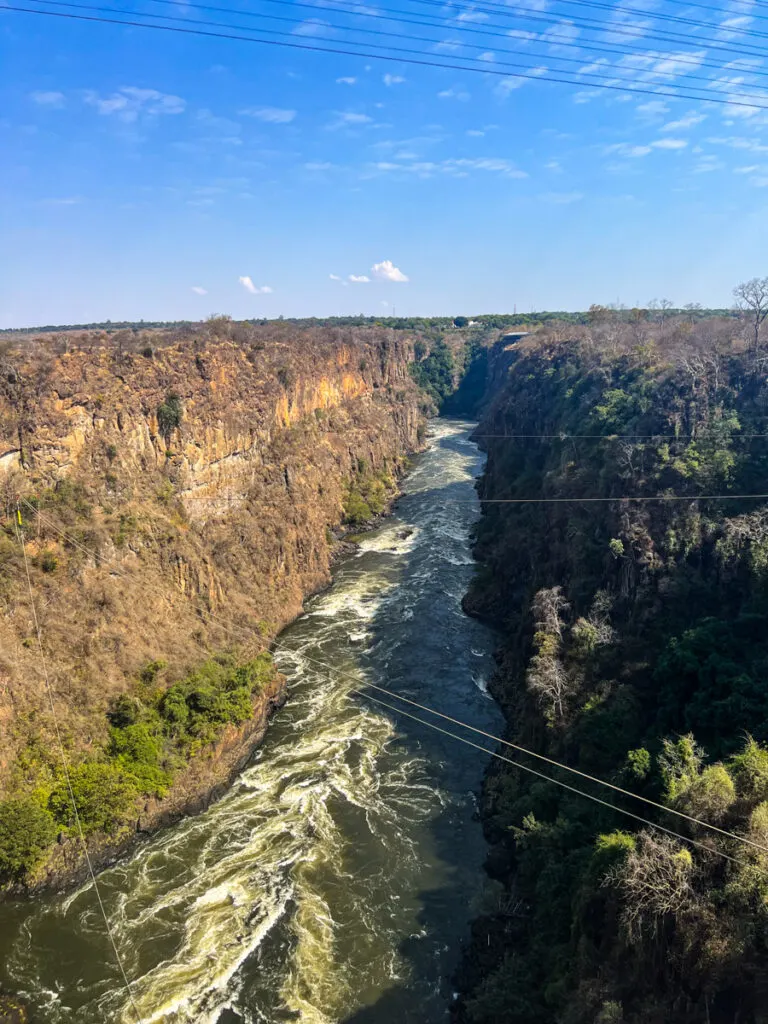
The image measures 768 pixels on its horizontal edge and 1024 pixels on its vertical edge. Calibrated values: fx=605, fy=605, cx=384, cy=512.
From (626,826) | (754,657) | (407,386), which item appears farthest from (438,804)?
(407,386)

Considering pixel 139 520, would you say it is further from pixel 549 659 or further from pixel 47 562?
pixel 549 659

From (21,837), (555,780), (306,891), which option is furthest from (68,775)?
(555,780)

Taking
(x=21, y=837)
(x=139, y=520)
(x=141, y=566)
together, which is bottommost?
(x=21, y=837)

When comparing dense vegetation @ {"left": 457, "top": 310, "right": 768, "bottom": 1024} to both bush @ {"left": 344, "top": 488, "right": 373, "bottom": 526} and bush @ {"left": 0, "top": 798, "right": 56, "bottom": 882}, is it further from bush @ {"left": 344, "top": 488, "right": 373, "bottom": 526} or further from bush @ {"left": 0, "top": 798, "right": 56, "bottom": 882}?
bush @ {"left": 0, "top": 798, "right": 56, "bottom": 882}

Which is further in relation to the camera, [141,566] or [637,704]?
[141,566]

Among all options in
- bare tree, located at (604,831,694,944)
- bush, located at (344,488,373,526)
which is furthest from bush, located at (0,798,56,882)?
bush, located at (344,488,373,526)
